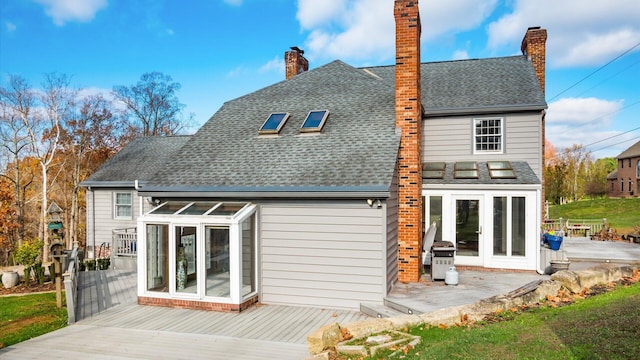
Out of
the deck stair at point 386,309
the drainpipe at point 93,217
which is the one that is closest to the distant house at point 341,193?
the deck stair at point 386,309

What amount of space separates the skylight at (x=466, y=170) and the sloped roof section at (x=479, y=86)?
5.55 ft

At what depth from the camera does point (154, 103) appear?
37.0m

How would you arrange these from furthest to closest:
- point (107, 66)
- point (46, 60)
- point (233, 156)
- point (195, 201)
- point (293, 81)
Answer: point (107, 66) < point (46, 60) < point (293, 81) < point (233, 156) < point (195, 201)

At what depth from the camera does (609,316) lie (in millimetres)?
5949

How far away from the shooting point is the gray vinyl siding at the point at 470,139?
1224 cm

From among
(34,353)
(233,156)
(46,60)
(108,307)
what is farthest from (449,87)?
(46,60)

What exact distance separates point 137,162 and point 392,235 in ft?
46.9

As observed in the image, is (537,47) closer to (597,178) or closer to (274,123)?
(274,123)

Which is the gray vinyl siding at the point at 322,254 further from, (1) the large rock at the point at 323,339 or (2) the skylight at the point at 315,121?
(2) the skylight at the point at 315,121

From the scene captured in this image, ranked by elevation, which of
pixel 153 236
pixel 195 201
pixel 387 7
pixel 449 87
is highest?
pixel 387 7

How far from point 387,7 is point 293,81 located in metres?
4.09

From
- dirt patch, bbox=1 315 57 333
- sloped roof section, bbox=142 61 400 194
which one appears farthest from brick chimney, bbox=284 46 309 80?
dirt patch, bbox=1 315 57 333

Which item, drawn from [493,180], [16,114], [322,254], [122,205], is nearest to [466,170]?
[493,180]

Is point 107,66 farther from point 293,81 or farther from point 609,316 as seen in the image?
point 609,316
